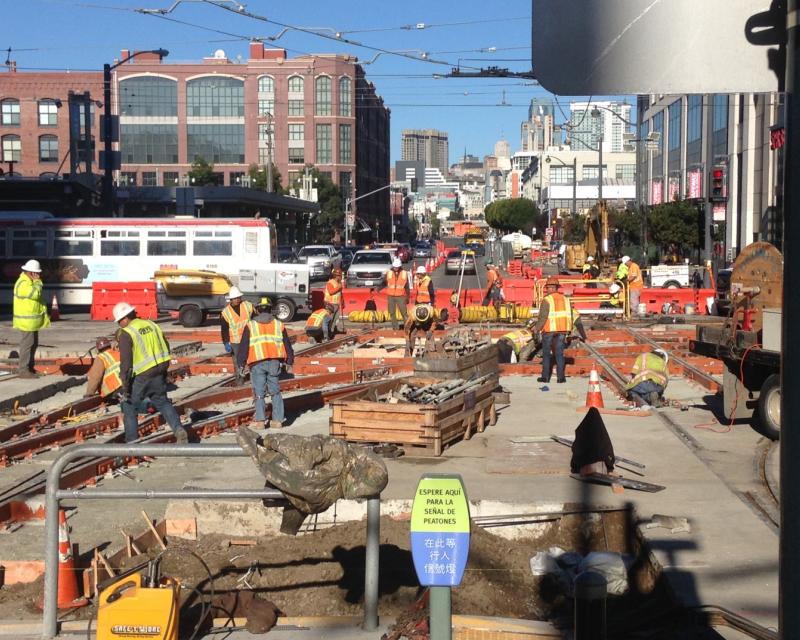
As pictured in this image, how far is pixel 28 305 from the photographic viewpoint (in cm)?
1820

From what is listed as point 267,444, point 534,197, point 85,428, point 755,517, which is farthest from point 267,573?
point 534,197

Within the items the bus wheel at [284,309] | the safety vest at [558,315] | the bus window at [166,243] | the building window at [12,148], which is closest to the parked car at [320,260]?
the bus window at [166,243]

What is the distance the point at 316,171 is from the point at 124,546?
319 ft

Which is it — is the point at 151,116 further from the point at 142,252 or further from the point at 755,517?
the point at 755,517

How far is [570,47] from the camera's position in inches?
95.5

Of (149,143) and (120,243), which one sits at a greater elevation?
(149,143)

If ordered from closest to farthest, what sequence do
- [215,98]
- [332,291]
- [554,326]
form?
[554,326], [332,291], [215,98]

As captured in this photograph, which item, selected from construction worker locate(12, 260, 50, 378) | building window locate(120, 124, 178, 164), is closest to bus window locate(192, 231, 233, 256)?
construction worker locate(12, 260, 50, 378)

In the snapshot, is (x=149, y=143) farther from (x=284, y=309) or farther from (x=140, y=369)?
(x=140, y=369)

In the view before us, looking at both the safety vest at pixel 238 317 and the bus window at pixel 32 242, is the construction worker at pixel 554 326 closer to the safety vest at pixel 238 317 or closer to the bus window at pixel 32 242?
the safety vest at pixel 238 317

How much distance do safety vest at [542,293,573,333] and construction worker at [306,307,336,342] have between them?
26.6ft

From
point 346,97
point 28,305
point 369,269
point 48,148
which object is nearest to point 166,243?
point 369,269

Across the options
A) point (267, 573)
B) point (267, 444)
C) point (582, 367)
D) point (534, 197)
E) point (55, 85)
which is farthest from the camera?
point (534, 197)

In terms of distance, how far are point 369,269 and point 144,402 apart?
32770mm
